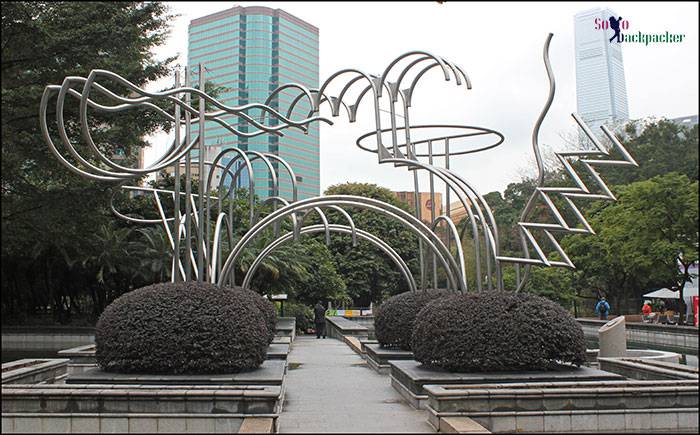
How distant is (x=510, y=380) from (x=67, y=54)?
13801 millimetres

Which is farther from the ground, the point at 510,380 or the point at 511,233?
the point at 511,233

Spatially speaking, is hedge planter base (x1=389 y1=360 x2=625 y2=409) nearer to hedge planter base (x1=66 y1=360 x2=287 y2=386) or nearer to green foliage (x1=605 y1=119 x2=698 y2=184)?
hedge planter base (x1=66 y1=360 x2=287 y2=386)

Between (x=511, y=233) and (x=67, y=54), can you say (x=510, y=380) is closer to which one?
(x=67, y=54)

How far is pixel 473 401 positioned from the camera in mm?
9109

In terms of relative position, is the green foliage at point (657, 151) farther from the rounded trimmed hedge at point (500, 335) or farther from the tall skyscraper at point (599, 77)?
the rounded trimmed hedge at point (500, 335)

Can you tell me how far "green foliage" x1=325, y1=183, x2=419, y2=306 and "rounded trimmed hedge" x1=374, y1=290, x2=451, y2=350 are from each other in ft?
94.0

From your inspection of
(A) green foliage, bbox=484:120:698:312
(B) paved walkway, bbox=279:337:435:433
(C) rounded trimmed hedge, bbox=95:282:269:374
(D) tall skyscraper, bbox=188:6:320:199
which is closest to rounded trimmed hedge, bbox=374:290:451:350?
(B) paved walkway, bbox=279:337:435:433

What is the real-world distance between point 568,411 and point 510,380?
1715 millimetres

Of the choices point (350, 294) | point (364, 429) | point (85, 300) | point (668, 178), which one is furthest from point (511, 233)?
point (364, 429)

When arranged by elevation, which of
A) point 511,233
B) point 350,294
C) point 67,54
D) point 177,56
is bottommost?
point 350,294

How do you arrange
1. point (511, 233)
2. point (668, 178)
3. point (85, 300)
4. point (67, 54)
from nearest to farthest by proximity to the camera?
point (67, 54)
point (668, 178)
point (85, 300)
point (511, 233)

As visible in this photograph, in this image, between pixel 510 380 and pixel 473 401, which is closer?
pixel 473 401

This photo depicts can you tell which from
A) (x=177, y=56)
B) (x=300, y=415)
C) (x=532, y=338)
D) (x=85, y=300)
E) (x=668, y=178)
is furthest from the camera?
(x=85, y=300)

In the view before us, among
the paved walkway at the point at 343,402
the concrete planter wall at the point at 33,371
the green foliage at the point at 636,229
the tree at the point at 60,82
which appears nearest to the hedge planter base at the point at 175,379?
the paved walkway at the point at 343,402
